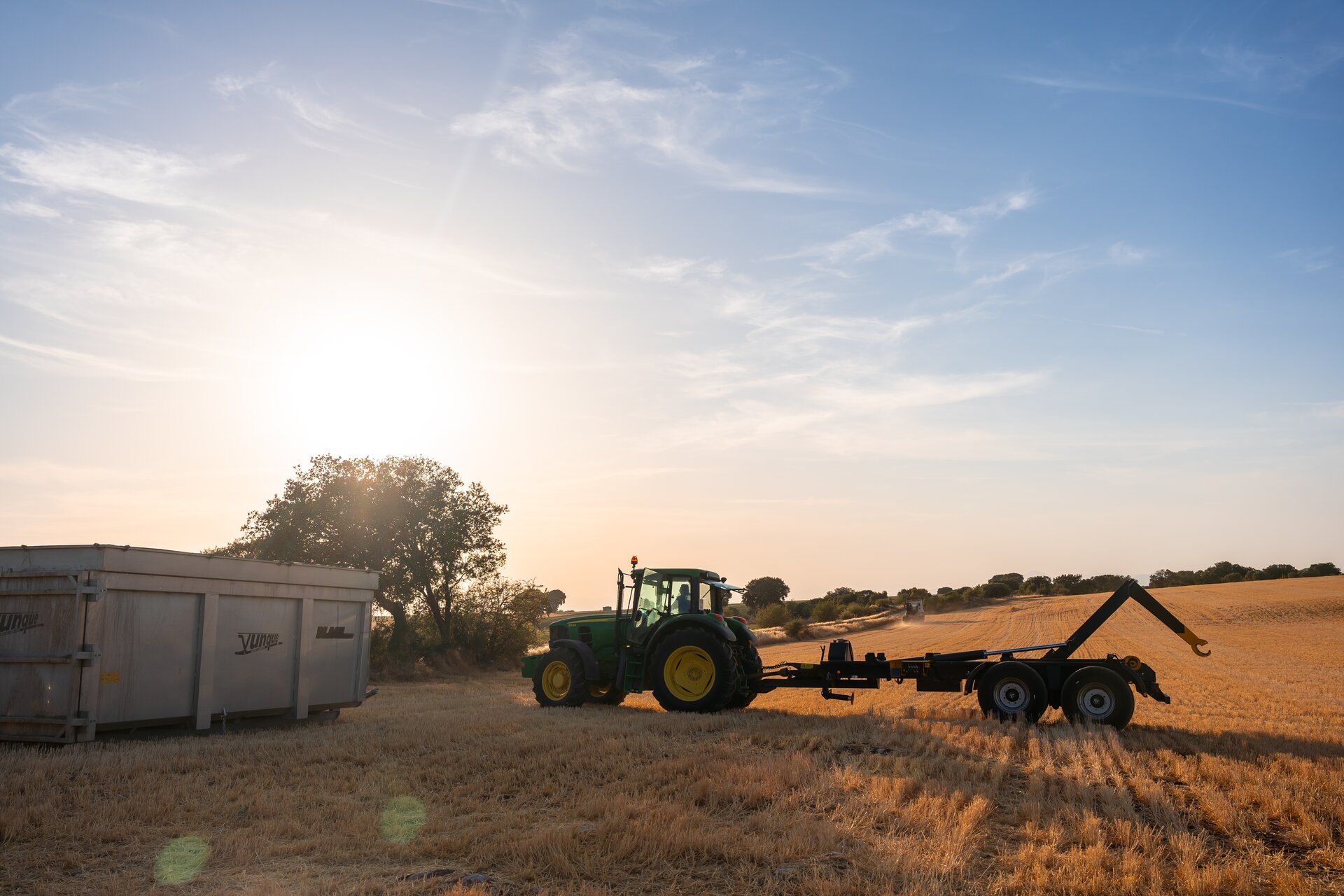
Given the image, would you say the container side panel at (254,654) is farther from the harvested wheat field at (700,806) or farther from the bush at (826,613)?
the bush at (826,613)

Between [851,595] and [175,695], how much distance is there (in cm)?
8563

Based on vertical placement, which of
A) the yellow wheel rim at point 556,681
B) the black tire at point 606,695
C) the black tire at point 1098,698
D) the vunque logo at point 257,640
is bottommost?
the black tire at point 606,695

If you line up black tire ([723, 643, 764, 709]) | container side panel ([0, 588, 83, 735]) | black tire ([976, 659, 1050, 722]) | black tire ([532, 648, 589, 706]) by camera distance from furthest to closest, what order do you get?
black tire ([532, 648, 589, 706]) < black tire ([723, 643, 764, 709]) < black tire ([976, 659, 1050, 722]) < container side panel ([0, 588, 83, 735])

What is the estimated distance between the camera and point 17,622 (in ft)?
40.1

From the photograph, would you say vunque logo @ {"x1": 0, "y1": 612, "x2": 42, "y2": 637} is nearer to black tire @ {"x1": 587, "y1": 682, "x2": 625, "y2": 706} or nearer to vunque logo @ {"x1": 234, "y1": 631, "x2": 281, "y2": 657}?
vunque logo @ {"x1": 234, "y1": 631, "x2": 281, "y2": 657}

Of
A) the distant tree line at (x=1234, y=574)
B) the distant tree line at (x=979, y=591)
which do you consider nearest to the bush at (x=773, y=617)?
the distant tree line at (x=979, y=591)

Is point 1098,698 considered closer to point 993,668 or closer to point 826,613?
point 993,668

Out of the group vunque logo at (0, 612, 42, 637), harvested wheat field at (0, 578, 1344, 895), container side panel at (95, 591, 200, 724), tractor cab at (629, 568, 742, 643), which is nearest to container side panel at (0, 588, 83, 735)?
vunque logo at (0, 612, 42, 637)

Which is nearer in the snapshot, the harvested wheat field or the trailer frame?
the harvested wheat field

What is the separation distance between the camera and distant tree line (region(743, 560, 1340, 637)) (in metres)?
73.1

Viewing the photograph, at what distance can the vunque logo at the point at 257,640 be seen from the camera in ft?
45.8

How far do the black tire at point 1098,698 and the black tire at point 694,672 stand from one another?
5031 millimetres

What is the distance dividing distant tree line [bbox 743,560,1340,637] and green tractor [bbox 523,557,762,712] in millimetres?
50702

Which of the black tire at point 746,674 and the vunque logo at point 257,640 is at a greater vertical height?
the vunque logo at point 257,640
